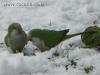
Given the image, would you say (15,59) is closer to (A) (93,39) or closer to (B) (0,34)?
(A) (93,39)

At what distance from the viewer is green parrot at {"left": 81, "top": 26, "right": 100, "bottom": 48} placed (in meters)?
5.05

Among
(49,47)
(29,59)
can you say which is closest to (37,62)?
(29,59)

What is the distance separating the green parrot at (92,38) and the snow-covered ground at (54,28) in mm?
111

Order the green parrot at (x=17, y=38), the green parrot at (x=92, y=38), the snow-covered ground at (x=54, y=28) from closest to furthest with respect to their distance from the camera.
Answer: the snow-covered ground at (x=54, y=28), the green parrot at (x=92, y=38), the green parrot at (x=17, y=38)

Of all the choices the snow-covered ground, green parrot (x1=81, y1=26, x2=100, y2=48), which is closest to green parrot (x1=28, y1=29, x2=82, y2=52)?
the snow-covered ground

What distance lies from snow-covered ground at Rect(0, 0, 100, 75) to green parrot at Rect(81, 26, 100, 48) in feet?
0.36

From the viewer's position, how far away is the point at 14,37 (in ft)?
17.4

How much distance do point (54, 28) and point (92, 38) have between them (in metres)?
1.35

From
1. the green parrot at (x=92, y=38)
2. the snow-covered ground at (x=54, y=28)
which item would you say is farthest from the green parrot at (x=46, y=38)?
the green parrot at (x=92, y=38)

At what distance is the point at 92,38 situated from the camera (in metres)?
5.11

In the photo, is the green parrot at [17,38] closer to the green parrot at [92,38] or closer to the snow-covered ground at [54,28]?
the snow-covered ground at [54,28]

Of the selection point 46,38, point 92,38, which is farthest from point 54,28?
point 92,38

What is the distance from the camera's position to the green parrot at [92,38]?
505 centimetres

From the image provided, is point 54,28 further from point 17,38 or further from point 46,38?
point 17,38
